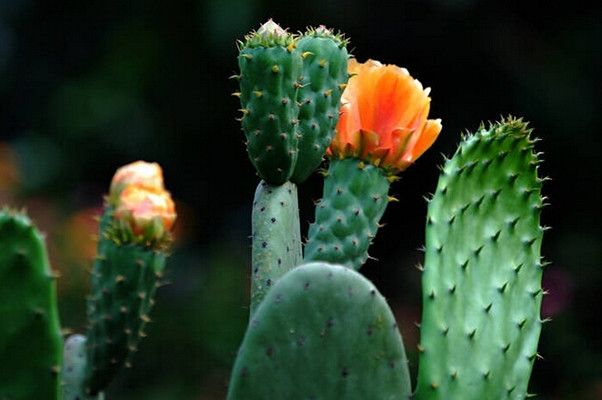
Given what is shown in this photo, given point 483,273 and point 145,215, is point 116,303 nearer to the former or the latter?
point 145,215

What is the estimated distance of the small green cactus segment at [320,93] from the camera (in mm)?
1414

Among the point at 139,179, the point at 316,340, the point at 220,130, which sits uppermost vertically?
the point at 220,130

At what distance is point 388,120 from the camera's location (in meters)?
1.43

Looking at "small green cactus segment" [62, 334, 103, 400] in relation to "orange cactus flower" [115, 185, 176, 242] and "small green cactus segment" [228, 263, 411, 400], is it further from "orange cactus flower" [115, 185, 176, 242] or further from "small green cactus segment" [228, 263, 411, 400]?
"small green cactus segment" [228, 263, 411, 400]

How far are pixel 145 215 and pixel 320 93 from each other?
22cm

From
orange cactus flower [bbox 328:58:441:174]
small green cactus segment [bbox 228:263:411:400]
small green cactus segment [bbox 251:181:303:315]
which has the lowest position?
small green cactus segment [bbox 228:263:411:400]

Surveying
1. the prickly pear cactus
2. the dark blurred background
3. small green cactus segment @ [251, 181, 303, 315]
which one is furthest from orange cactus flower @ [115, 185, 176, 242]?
the dark blurred background

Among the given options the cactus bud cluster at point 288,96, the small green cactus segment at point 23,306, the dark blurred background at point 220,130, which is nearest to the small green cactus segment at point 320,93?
the cactus bud cluster at point 288,96

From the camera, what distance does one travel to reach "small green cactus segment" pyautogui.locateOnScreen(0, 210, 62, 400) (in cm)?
118

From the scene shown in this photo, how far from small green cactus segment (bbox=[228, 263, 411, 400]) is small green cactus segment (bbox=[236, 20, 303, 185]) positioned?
0.55ft

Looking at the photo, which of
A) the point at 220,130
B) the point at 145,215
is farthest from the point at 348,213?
the point at 220,130

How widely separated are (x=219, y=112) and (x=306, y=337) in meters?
5.21

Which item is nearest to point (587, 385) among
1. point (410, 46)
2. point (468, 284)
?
point (410, 46)

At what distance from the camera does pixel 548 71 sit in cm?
590
